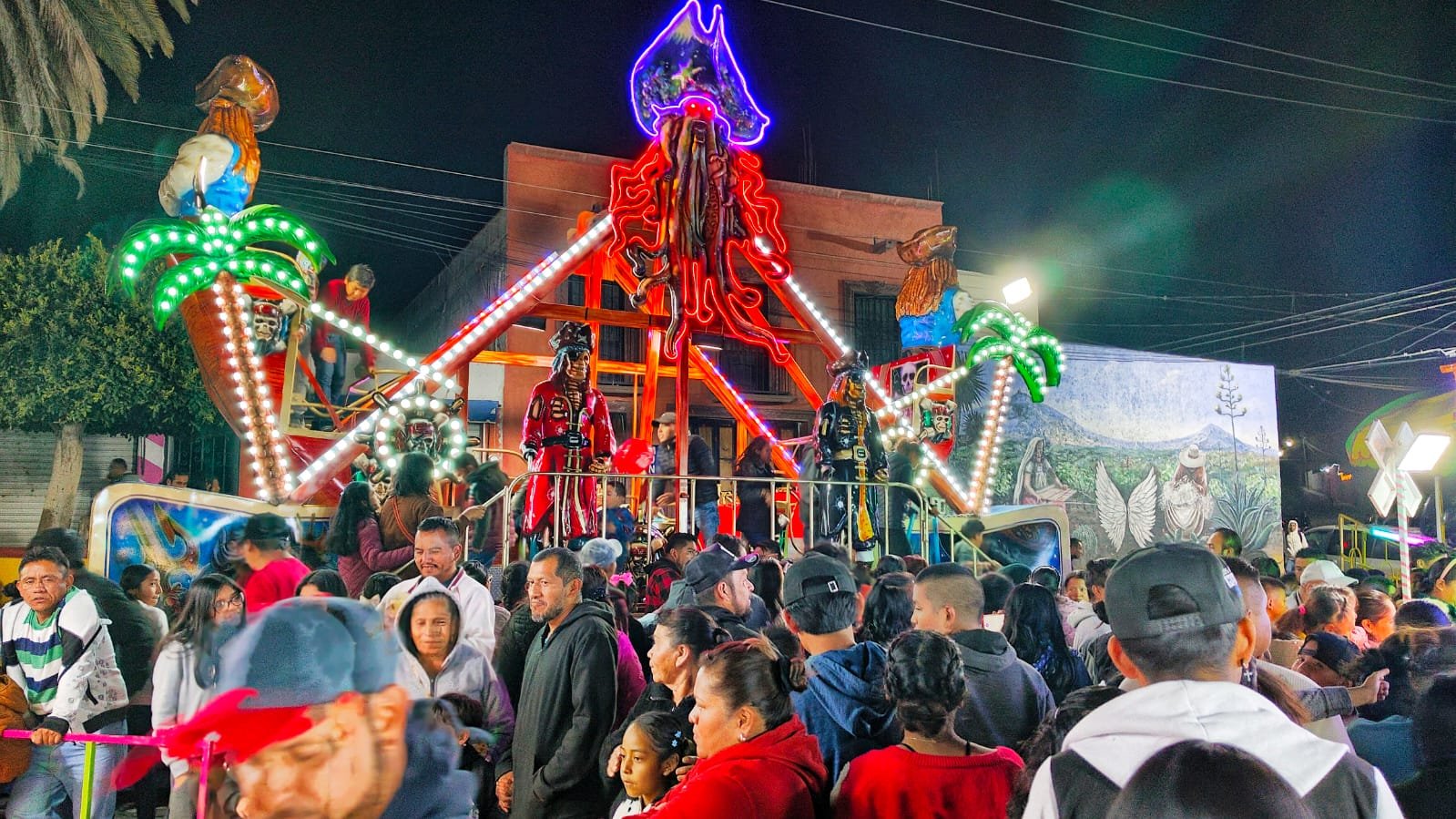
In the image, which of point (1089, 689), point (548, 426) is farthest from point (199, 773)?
point (548, 426)

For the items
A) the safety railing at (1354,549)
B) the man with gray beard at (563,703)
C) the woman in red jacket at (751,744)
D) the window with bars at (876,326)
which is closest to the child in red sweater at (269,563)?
the man with gray beard at (563,703)

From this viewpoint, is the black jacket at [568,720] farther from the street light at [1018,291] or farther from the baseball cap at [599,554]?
the street light at [1018,291]

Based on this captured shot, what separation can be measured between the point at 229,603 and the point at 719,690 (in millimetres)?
3500

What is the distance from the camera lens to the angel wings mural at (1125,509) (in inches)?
905

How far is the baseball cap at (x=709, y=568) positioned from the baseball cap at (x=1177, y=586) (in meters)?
3.09

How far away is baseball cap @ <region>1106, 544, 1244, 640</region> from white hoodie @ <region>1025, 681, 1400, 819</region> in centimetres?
17

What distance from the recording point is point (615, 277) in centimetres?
1546

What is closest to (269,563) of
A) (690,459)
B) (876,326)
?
(690,459)

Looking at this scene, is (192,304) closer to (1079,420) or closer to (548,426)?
(548,426)

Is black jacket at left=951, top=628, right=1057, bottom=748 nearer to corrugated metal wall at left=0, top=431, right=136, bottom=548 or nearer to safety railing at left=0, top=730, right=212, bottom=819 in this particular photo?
safety railing at left=0, top=730, right=212, bottom=819

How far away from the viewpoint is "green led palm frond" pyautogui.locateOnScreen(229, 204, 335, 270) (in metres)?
10.7

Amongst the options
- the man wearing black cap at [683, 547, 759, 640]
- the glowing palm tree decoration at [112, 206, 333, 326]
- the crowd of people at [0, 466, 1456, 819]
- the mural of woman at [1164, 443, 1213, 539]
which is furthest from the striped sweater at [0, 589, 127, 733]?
the mural of woman at [1164, 443, 1213, 539]

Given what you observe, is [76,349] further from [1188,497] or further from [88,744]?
[1188,497]

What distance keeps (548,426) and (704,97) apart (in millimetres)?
5903
